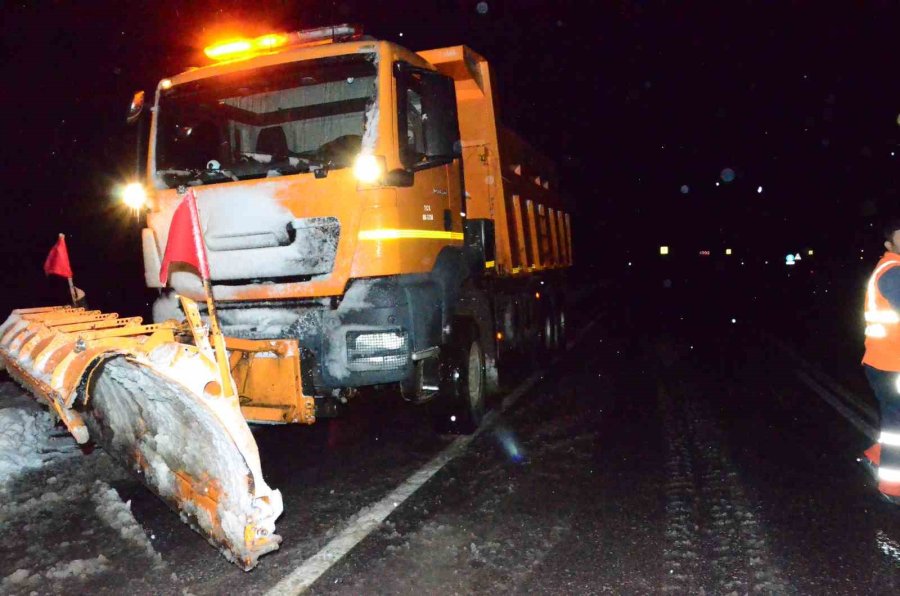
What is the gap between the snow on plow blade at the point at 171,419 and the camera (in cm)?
337

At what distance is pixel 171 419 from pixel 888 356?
4.42 m

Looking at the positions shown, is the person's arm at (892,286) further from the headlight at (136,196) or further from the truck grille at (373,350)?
the headlight at (136,196)

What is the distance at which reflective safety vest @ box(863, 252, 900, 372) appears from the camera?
15.5 feet

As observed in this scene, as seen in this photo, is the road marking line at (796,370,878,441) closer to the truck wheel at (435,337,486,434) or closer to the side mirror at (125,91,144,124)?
the truck wheel at (435,337,486,434)

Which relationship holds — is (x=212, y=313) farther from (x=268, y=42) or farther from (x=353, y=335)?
(x=268, y=42)

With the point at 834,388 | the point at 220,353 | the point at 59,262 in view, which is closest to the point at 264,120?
the point at 59,262

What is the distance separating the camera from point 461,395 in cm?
631

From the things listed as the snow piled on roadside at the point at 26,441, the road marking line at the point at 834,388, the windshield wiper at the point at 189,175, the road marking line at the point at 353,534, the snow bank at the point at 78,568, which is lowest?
the road marking line at the point at 834,388

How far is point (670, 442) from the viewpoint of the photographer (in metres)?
6.20

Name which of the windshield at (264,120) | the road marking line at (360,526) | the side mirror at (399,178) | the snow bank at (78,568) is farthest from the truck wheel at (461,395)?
the snow bank at (78,568)

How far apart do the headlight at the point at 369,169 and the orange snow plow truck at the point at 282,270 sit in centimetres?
1

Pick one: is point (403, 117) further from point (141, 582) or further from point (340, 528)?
point (141, 582)

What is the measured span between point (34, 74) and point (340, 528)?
1018cm

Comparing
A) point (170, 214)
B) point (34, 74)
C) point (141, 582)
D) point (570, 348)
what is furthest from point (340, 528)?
point (34, 74)
